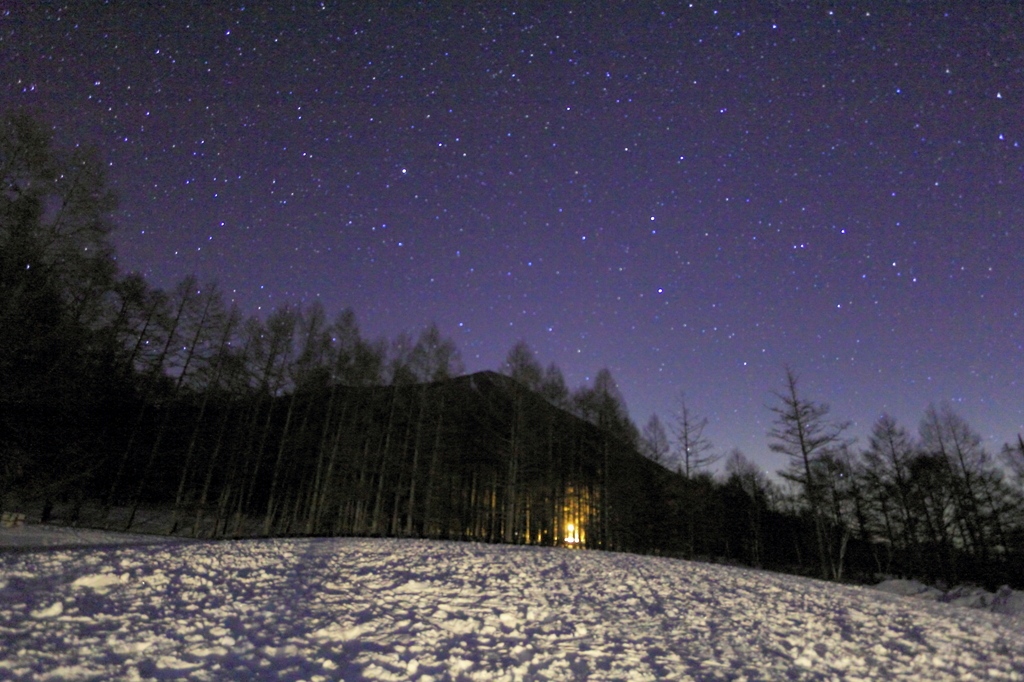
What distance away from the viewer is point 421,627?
21.7 ft

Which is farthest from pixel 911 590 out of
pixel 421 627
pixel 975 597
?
pixel 421 627

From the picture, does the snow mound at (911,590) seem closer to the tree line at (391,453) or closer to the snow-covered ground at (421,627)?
the tree line at (391,453)

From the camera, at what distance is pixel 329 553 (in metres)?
12.8

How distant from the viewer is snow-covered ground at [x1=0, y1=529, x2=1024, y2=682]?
498cm

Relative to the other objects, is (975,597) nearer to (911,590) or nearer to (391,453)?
(911,590)

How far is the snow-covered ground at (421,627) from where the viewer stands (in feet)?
16.3

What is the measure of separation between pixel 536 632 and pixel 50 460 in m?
22.1

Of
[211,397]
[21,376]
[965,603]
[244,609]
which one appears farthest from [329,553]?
[965,603]

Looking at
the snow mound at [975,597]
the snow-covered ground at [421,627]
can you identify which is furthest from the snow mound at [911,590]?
the snow-covered ground at [421,627]

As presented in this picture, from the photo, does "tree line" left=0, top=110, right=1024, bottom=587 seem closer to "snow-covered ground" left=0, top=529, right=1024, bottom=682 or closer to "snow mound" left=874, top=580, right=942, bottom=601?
"snow mound" left=874, top=580, right=942, bottom=601

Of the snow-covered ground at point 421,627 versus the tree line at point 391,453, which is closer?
the snow-covered ground at point 421,627

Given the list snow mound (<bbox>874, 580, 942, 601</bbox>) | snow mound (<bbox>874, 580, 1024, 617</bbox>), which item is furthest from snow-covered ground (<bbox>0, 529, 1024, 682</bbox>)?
snow mound (<bbox>874, 580, 942, 601</bbox>)

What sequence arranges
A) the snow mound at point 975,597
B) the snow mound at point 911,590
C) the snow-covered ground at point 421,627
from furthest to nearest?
1. the snow mound at point 911,590
2. the snow mound at point 975,597
3. the snow-covered ground at point 421,627

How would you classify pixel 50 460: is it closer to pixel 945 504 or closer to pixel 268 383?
pixel 268 383
